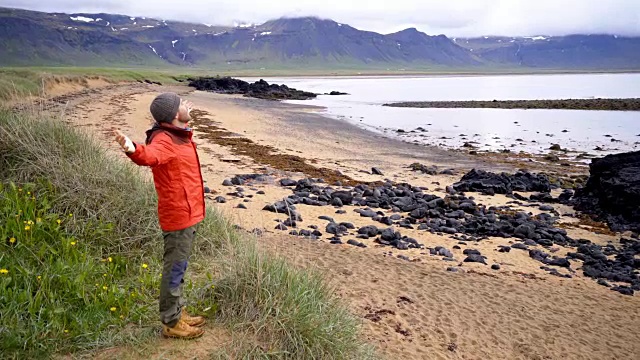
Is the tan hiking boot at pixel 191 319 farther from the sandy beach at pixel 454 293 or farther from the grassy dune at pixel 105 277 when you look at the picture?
the sandy beach at pixel 454 293

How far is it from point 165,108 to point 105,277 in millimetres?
1857

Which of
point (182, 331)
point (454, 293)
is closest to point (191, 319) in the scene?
point (182, 331)

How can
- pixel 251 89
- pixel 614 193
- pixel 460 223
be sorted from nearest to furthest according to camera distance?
pixel 460 223, pixel 614 193, pixel 251 89

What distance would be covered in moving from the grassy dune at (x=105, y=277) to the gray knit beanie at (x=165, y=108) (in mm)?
1464

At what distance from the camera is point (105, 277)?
476 cm

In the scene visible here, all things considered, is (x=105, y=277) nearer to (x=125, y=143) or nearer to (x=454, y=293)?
(x=125, y=143)

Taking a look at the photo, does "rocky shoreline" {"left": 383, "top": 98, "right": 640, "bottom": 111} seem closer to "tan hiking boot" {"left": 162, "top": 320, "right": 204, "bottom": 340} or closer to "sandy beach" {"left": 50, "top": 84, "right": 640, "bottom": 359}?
"sandy beach" {"left": 50, "top": 84, "right": 640, "bottom": 359}

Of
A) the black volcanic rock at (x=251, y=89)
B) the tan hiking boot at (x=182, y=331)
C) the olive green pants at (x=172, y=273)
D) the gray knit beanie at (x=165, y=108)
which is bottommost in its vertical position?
the black volcanic rock at (x=251, y=89)

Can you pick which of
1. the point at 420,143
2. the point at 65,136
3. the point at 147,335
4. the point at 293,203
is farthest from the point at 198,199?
the point at 420,143

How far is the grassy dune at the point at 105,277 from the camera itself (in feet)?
13.0

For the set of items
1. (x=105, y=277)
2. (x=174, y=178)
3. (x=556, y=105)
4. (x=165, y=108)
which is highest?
(x=165, y=108)

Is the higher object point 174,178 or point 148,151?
point 148,151

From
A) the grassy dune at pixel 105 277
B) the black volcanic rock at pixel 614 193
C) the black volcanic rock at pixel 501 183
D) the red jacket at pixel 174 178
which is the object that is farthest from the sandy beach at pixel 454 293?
the red jacket at pixel 174 178

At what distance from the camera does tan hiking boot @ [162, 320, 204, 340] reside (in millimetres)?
3920
